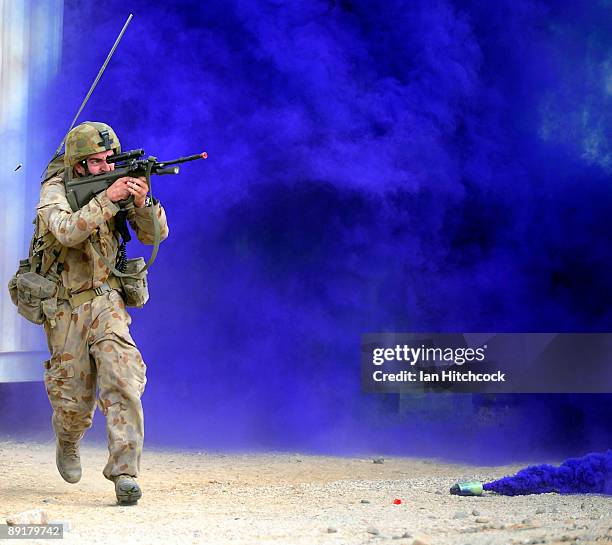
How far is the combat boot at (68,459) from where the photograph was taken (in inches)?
236

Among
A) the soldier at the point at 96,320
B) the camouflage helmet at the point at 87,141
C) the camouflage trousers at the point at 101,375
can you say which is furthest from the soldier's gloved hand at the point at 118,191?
the camouflage trousers at the point at 101,375

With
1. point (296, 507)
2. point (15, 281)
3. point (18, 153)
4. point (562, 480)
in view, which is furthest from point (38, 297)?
point (18, 153)

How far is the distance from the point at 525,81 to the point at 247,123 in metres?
2.19

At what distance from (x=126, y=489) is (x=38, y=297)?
A: 100 cm

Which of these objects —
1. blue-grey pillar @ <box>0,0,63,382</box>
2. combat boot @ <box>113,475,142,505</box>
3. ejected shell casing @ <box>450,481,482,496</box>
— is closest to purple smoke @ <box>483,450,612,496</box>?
ejected shell casing @ <box>450,481,482,496</box>

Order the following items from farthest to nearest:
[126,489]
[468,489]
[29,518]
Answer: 1. [468,489]
2. [126,489]
3. [29,518]

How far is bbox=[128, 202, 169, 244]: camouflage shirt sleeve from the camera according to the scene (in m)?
5.72

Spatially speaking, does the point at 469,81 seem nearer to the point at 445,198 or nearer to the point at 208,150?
the point at 445,198

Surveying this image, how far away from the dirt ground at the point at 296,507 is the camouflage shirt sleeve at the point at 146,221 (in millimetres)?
1276

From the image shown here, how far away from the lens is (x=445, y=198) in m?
9.37

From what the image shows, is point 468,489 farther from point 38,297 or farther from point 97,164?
point 97,164

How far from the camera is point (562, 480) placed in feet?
20.5

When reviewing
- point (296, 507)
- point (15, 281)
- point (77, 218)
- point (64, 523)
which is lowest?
point (64, 523)

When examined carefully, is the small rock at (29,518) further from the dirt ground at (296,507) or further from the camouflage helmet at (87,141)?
the camouflage helmet at (87,141)
